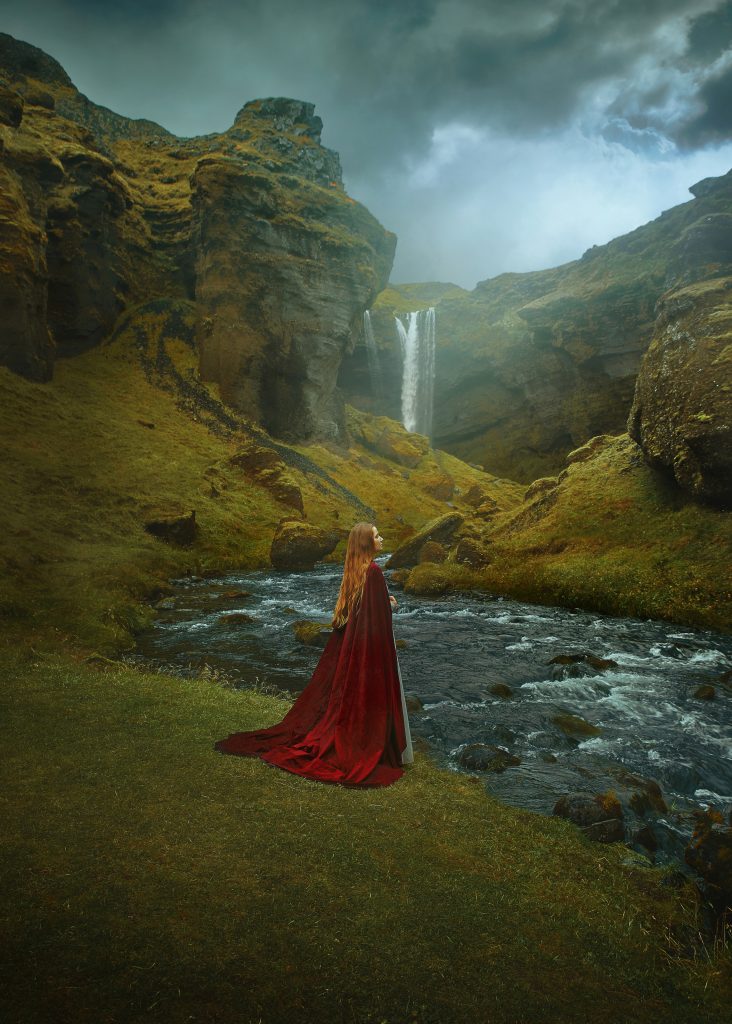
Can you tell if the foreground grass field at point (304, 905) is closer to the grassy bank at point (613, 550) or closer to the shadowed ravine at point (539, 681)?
the shadowed ravine at point (539, 681)

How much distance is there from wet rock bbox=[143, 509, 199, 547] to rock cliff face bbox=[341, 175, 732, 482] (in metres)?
45.4

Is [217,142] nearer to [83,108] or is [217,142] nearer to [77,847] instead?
[83,108]

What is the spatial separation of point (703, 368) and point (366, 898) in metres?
22.0

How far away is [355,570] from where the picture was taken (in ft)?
23.8

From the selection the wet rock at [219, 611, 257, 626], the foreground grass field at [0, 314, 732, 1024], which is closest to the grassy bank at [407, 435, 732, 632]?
the wet rock at [219, 611, 257, 626]

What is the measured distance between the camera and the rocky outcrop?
18.7 meters

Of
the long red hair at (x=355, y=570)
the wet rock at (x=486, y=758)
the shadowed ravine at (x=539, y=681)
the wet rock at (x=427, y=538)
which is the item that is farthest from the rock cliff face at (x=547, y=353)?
the long red hair at (x=355, y=570)

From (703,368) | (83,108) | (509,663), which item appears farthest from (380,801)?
(83,108)

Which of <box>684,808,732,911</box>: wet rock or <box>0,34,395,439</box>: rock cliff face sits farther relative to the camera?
<box>0,34,395,439</box>: rock cliff face

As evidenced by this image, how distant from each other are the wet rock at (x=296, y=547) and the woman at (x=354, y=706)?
2419cm

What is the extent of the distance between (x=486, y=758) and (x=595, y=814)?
6.17 feet

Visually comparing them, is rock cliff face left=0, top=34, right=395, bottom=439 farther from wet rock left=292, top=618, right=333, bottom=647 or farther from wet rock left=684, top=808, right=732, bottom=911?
wet rock left=684, top=808, right=732, bottom=911

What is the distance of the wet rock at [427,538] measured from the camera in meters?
30.3

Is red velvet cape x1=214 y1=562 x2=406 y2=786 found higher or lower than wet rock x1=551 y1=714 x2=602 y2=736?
higher
